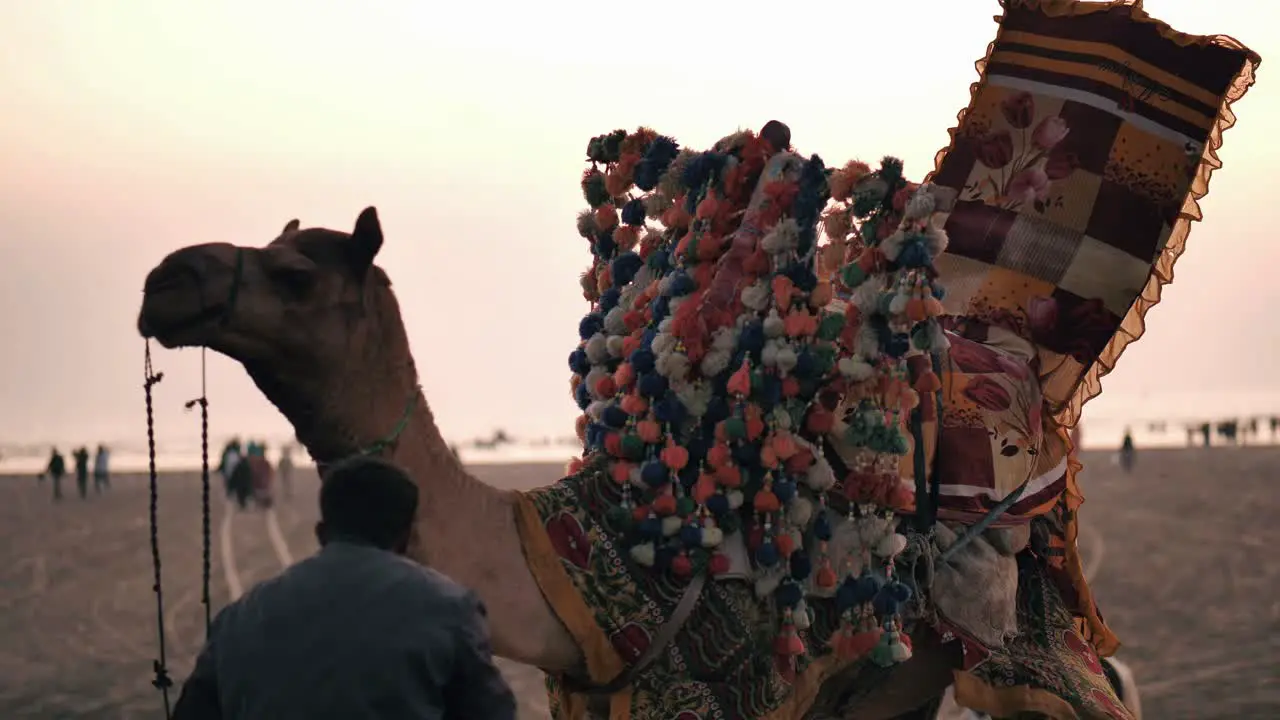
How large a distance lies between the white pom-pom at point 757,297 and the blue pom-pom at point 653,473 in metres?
0.62

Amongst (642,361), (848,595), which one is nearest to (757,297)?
(642,361)

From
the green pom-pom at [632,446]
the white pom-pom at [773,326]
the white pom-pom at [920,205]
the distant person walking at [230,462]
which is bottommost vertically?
the distant person walking at [230,462]

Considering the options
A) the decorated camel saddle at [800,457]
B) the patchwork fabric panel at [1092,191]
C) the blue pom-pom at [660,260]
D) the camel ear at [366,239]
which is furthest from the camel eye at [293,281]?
the patchwork fabric panel at [1092,191]

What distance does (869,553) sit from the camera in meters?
6.71

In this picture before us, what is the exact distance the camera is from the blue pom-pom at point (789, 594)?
21.2 feet

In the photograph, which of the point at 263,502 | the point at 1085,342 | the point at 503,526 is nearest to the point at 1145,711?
the point at 1085,342

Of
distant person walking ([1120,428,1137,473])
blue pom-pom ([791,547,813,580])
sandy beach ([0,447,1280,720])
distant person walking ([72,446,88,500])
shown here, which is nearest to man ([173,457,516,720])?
blue pom-pom ([791,547,813,580])

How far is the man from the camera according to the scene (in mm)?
4051

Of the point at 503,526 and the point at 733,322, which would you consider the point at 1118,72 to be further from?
the point at 503,526

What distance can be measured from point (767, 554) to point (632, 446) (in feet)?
1.88

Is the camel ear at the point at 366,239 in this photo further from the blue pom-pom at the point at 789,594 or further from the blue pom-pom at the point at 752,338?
the blue pom-pom at the point at 789,594

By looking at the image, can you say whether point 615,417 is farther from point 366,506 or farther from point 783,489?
point 366,506

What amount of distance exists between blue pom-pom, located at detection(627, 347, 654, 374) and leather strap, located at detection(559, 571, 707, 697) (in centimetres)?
72

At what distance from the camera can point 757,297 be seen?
651 centimetres
